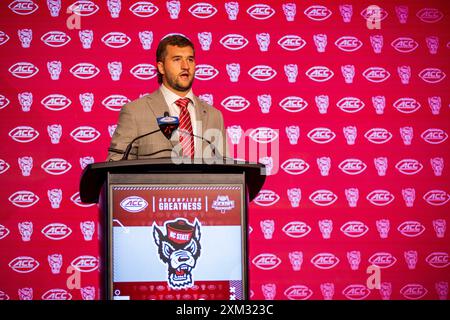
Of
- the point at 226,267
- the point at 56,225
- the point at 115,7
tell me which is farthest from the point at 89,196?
the point at 115,7

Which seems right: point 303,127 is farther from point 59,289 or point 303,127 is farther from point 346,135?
point 59,289

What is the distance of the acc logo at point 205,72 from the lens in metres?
5.09

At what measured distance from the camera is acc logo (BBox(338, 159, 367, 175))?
16.8ft

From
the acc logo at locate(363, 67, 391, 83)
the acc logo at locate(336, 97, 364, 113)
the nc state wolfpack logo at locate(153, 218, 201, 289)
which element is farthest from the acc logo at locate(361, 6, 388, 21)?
the nc state wolfpack logo at locate(153, 218, 201, 289)

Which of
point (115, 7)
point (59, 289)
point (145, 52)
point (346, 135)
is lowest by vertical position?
point (59, 289)

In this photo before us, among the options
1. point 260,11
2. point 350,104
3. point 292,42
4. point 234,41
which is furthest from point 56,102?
point 350,104

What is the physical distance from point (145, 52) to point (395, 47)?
1.83 meters

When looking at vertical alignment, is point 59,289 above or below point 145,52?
below

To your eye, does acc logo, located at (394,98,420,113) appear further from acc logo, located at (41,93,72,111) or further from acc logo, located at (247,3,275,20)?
acc logo, located at (41,93,72,111)

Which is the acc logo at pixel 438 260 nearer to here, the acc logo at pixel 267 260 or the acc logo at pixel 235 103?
the acc logo at pixel 267 260

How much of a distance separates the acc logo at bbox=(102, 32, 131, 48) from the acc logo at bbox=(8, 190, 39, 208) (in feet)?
3.88

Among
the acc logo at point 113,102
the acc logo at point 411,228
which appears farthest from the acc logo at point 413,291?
the acc logo at point 113,102

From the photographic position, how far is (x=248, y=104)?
509 cm

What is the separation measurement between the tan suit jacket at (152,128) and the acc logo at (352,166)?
1.54 metres
